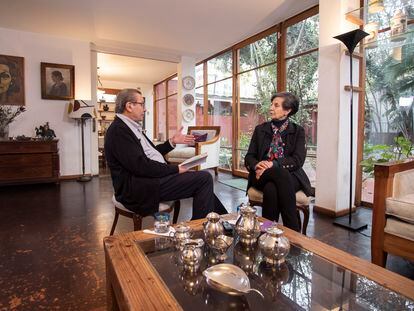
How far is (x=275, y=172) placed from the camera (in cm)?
188

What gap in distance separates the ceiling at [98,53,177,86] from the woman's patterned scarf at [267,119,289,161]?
5.05m

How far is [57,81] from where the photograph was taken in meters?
4.64

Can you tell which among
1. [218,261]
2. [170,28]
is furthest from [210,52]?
[218,261]

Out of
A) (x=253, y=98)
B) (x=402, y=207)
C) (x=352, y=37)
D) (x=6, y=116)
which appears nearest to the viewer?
(x=402, y=207)

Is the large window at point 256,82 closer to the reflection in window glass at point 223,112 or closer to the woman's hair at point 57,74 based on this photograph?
the reflection in window glass at point 223,112

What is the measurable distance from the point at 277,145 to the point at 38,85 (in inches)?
169

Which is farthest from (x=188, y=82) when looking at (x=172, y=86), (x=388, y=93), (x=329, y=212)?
(x=329, y=212)

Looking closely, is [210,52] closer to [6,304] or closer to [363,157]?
[363,157]

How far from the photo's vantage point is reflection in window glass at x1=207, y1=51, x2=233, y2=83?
18.3 feet

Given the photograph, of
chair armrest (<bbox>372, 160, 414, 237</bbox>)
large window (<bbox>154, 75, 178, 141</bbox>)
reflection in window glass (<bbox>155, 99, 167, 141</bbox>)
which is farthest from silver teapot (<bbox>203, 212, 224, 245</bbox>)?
reflection in window glass (<bbox>155, 99, 167, 141</bbox>)

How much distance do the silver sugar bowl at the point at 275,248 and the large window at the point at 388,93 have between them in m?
1.98

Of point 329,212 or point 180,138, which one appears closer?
point 180,138

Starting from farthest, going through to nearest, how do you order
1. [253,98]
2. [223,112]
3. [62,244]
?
1. [223,112]
2. [253,98]
3. [62,244]

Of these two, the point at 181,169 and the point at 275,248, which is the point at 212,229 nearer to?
the point at 275,248
